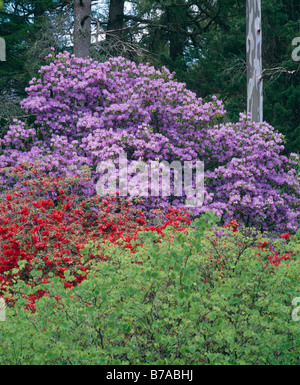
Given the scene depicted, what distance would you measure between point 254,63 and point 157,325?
27.4ft

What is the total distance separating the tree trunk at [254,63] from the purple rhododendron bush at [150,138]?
134 cm

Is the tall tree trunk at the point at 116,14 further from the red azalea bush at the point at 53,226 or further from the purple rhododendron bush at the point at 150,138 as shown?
the red azalea bush at the point at 53,226

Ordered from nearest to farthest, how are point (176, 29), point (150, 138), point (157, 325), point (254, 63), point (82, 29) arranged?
point (157, 325) < point (150, 138) < point (254, 63) < point (82, 29) < point (176, 29)

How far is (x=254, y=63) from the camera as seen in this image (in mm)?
9992

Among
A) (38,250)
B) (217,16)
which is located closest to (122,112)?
(38,250)

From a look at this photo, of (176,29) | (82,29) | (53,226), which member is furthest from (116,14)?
(53,226)

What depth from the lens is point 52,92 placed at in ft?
29.6

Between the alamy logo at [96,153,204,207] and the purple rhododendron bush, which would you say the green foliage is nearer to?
the alamy logo at [96,153,204,207]

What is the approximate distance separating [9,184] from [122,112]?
2.19 metres

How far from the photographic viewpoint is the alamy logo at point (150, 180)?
7.25m

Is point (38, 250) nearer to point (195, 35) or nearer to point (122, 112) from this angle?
point (122, 112)

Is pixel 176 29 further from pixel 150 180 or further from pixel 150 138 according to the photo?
pixel 150 180

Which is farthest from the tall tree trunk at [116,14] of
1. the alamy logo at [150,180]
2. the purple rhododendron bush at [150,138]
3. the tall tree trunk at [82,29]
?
the alamy logo at [150,180]

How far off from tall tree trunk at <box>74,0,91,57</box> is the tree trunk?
362 cm
